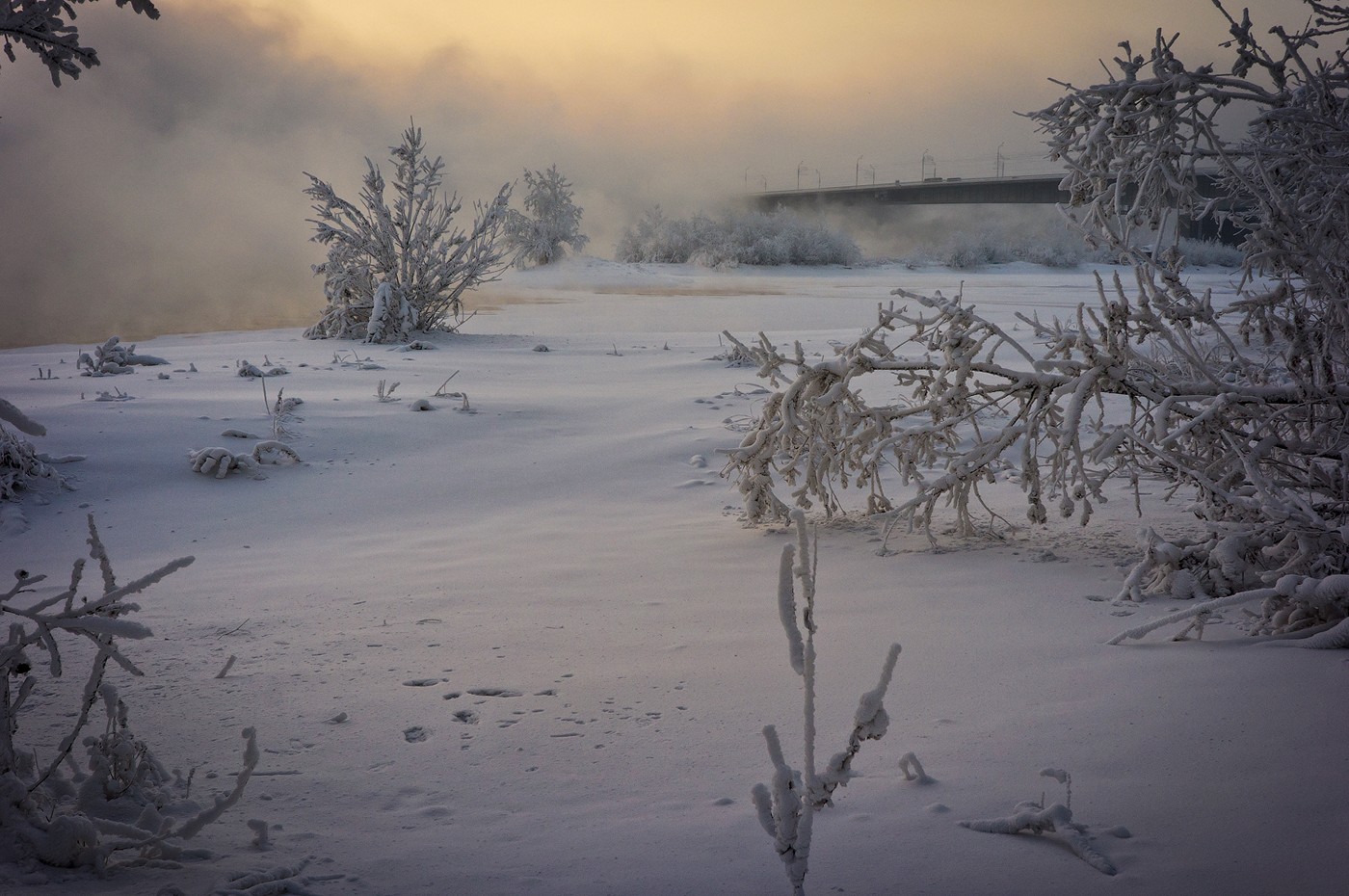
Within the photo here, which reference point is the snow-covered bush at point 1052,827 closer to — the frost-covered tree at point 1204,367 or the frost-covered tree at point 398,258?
the frost-covered tree at point 1204,367

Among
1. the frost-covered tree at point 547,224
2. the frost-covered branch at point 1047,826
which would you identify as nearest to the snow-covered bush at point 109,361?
the frost-covered branch at point 1047,826

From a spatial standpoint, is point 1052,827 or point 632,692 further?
point 632,692

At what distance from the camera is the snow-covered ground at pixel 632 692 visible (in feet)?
4.90

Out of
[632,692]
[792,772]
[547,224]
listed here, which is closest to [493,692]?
[632,692]

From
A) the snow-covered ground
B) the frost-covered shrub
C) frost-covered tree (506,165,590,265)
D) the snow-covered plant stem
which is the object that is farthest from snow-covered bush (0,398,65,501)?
frost-covered tree (506,165,590,265)

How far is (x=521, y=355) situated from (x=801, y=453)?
6792 mm

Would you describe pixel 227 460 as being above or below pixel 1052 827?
above

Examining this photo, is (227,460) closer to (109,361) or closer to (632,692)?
(632,692)

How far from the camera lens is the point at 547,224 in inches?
1151

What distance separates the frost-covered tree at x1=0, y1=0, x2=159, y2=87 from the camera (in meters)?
1.86

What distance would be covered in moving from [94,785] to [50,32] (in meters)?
1.44

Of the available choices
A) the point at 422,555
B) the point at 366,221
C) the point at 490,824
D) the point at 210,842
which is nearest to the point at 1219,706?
the point at 490,824

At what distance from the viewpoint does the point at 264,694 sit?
7.69 feet

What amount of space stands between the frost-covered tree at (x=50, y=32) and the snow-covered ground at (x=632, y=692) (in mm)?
1412
